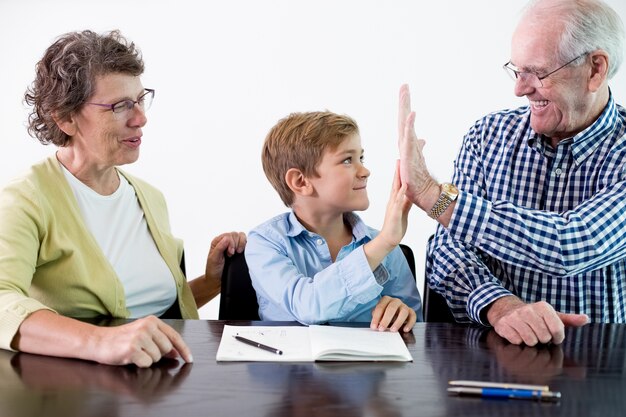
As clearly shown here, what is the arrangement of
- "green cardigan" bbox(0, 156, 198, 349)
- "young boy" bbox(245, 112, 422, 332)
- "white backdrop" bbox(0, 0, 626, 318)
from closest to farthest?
1. "green cardigan" bbox(0, 156, 198, 349)
2. "young boy" bbox(245, 112, 422, 332)
3. "white backdrop" bbox(0, 0, 626, 318)

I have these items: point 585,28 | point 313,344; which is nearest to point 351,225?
point 313,344

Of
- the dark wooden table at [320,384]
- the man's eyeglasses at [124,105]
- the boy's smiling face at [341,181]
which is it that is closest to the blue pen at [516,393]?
the dark wooden table at [320,384]

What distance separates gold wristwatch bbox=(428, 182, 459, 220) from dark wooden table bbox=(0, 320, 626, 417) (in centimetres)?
34

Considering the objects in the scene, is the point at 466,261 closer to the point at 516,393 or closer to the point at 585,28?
the point at 585,28

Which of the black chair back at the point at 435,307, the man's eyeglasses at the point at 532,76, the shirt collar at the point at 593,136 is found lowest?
the black chair back at the point at 435,307

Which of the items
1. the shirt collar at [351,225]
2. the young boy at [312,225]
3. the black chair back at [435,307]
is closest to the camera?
the young boy at [312,225]

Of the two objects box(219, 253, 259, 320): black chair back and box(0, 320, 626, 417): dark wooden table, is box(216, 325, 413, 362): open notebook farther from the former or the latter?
box(219, 253, 259, 320): black chair back

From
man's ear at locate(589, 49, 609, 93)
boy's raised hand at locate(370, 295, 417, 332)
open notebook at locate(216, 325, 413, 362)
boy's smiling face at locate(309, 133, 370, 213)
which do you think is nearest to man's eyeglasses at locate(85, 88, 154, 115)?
boy's smiling face at locate(309, 133, 370, 213)

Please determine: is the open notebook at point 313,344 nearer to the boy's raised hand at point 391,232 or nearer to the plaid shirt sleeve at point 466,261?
the boy's raised hand at point 391,232

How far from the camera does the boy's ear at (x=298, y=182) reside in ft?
7.38

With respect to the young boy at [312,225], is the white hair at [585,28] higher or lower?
higher

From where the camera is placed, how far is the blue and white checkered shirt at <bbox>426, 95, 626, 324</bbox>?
1972mm

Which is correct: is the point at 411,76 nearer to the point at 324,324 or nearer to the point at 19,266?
the point at 324,324

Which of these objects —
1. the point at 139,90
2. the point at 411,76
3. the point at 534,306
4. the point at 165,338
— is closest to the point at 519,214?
the point at 534,306
